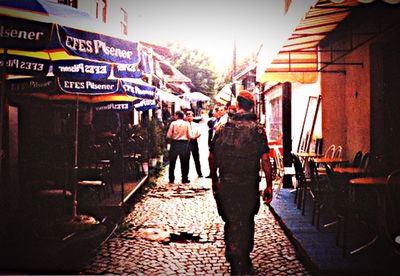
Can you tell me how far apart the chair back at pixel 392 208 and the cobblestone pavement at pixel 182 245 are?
115 cm

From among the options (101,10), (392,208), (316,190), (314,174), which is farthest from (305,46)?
(101,10)

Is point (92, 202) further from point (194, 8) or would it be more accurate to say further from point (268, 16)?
point (268, 16)

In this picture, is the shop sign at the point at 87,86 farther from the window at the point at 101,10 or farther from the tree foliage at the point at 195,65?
the tree foliage at the point at 195,65

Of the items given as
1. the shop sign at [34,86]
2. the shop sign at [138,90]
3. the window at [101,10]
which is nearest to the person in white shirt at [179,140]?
the shop sign at [138,90]

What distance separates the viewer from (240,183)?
16.1ft

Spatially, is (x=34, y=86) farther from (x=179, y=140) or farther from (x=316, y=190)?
(x=179, y=140)

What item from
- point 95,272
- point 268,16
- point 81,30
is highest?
point 268,16

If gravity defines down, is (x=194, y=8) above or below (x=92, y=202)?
above

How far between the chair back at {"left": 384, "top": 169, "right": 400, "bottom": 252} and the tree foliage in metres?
50.5

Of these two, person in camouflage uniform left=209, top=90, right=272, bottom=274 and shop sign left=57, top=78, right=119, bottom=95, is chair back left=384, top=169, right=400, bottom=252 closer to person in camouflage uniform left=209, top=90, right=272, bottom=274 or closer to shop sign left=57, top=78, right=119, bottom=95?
person in camouflage uniform left=209, top=90, right=272, bottom=274

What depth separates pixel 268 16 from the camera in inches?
567

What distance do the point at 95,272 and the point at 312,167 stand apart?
3635 millimetres

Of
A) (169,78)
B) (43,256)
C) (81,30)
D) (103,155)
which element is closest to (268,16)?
(103,155)

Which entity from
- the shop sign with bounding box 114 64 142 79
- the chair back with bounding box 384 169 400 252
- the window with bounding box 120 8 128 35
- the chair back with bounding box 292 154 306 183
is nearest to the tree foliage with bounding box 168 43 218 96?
the window with bounding box 120 8 128 35
